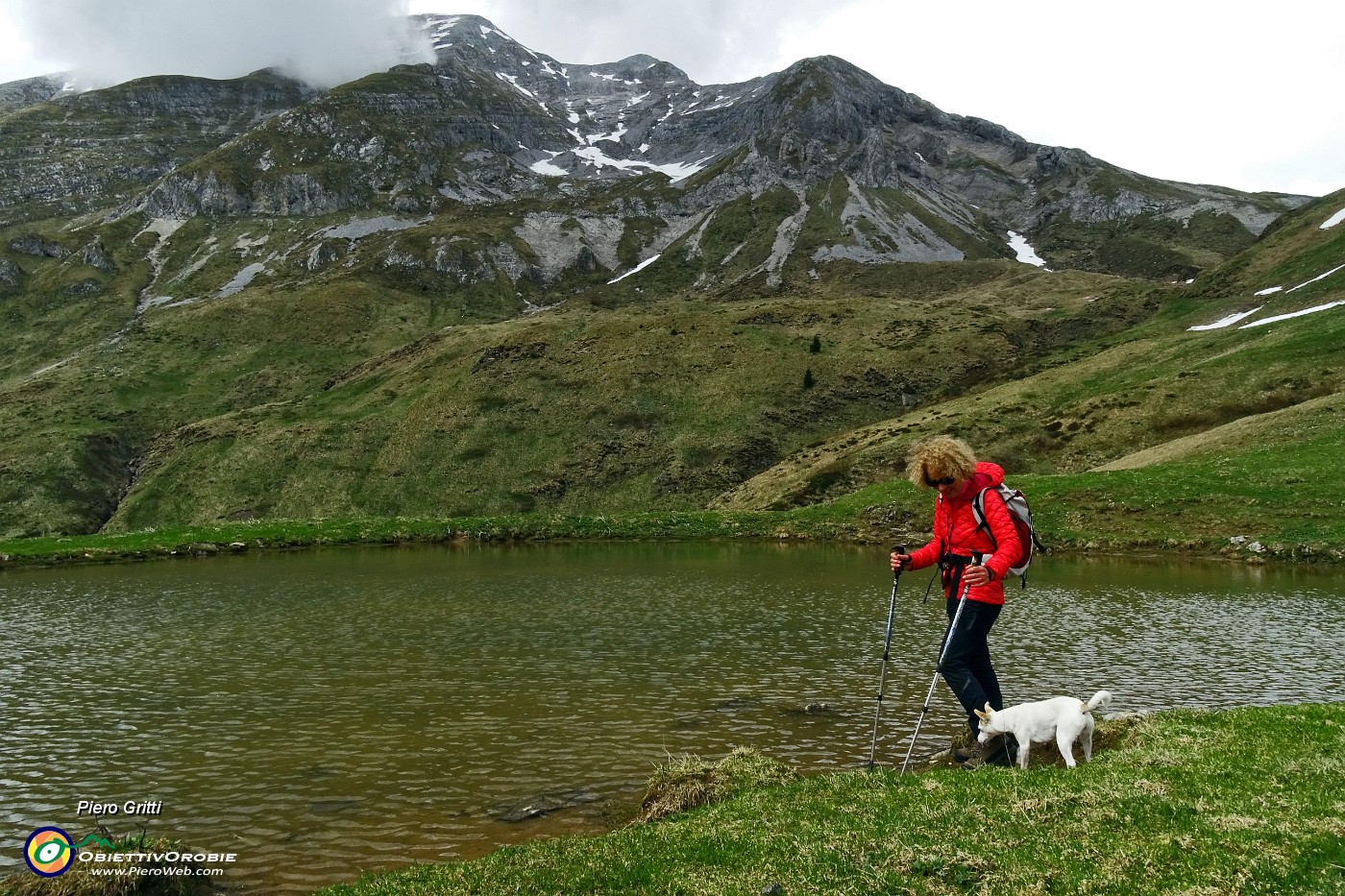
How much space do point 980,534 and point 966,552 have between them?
0.37 m

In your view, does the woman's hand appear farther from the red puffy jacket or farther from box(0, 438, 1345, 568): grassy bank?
box(0, 438, 1345, 568): grassy bank

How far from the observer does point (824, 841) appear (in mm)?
8289

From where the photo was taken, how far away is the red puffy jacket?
1109 centimetres

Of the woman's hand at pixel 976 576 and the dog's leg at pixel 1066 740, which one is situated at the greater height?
the woman's hand at pixel 976 576

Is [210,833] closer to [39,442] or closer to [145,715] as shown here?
[145,715]

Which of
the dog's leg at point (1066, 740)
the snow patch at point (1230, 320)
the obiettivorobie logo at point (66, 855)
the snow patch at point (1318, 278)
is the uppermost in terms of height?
the snow patch at point (1318, 278)

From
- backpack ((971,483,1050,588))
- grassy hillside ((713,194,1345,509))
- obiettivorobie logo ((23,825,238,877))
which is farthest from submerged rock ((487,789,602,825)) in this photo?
grassy hillside ((713,194,1345,509))

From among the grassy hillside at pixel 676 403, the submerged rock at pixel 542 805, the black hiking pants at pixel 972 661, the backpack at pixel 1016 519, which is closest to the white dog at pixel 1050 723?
the black hiking pants at pixel 972 661

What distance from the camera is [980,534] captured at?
1171 cm

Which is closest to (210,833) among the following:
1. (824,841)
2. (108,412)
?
(824,841)

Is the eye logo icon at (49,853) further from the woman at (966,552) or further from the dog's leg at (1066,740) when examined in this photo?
the dog's leg at (1066,740)

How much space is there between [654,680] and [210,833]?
34.3ft

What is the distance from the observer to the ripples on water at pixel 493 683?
12.5m

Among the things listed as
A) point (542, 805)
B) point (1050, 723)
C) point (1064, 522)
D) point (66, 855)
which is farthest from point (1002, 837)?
point (1064, 522)
